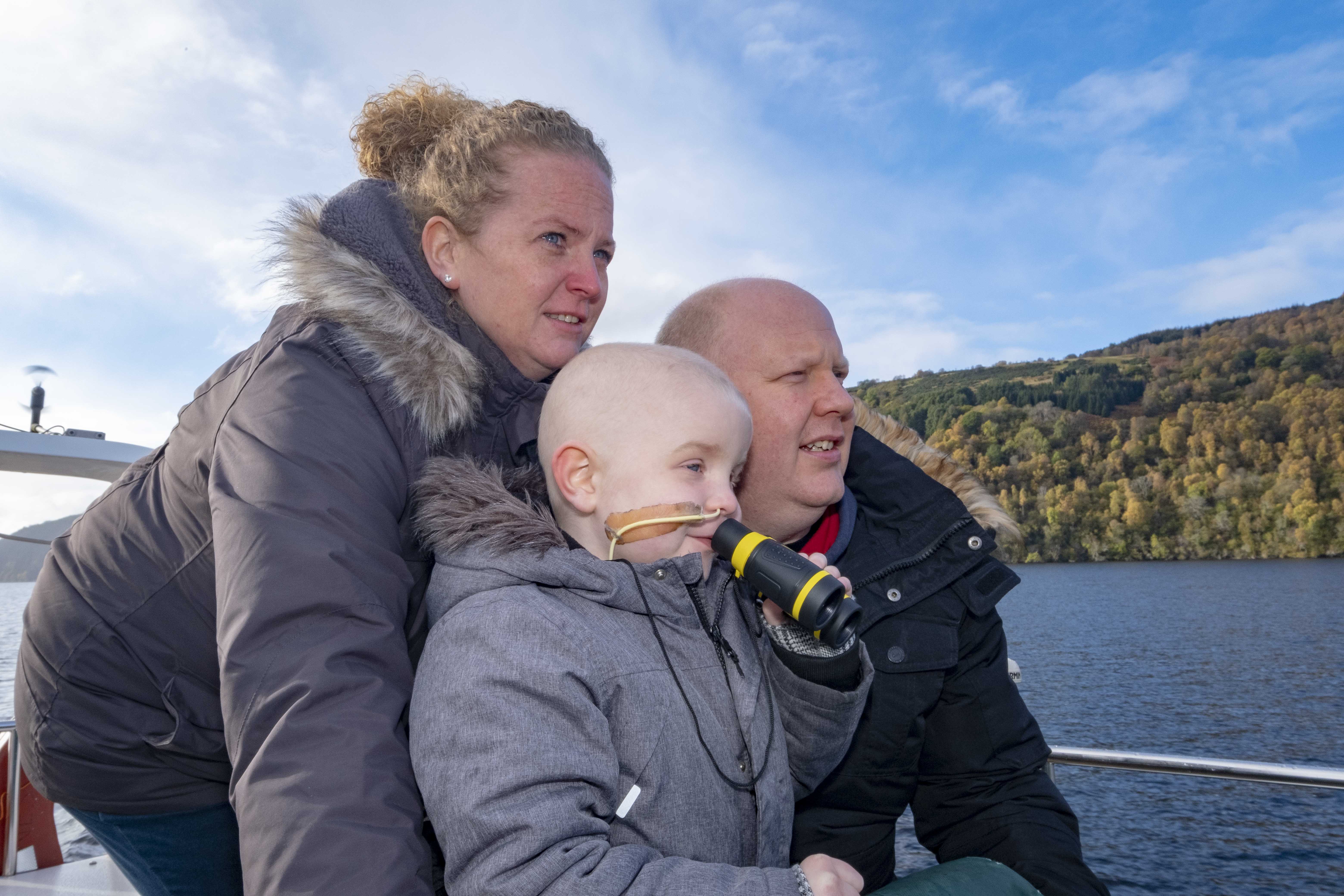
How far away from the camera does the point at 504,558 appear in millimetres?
1462

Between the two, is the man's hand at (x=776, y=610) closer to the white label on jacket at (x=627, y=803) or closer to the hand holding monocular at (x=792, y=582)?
the hand holding monocular at (x=792, y=582)

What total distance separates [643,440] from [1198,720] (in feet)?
119

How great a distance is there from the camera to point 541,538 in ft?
4.96

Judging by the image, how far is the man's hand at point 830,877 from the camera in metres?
1.28

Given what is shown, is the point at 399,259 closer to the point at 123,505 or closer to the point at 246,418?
the point at 246,418

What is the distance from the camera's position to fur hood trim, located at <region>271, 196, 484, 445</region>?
157cm

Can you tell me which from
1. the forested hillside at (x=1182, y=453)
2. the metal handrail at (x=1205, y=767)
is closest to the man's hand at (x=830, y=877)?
the metal handrail at (x=1205, y=767)

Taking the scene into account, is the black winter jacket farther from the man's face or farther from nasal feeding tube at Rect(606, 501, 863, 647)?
nasal feeding tube at Rect(606, 501, 863, 647)

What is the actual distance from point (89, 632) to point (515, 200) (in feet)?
4.10

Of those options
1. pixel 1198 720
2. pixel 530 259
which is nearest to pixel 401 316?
pixel 530 259

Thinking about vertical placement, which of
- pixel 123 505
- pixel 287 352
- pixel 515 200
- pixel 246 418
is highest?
pixel 515 200

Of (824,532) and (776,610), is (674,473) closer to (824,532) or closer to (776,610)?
(776,610)

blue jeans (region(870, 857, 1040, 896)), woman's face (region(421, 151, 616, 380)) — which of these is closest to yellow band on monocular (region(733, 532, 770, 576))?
blue jeans (region(870, 857, 1040, 896))

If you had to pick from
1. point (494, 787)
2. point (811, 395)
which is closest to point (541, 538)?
point (494, 787)
